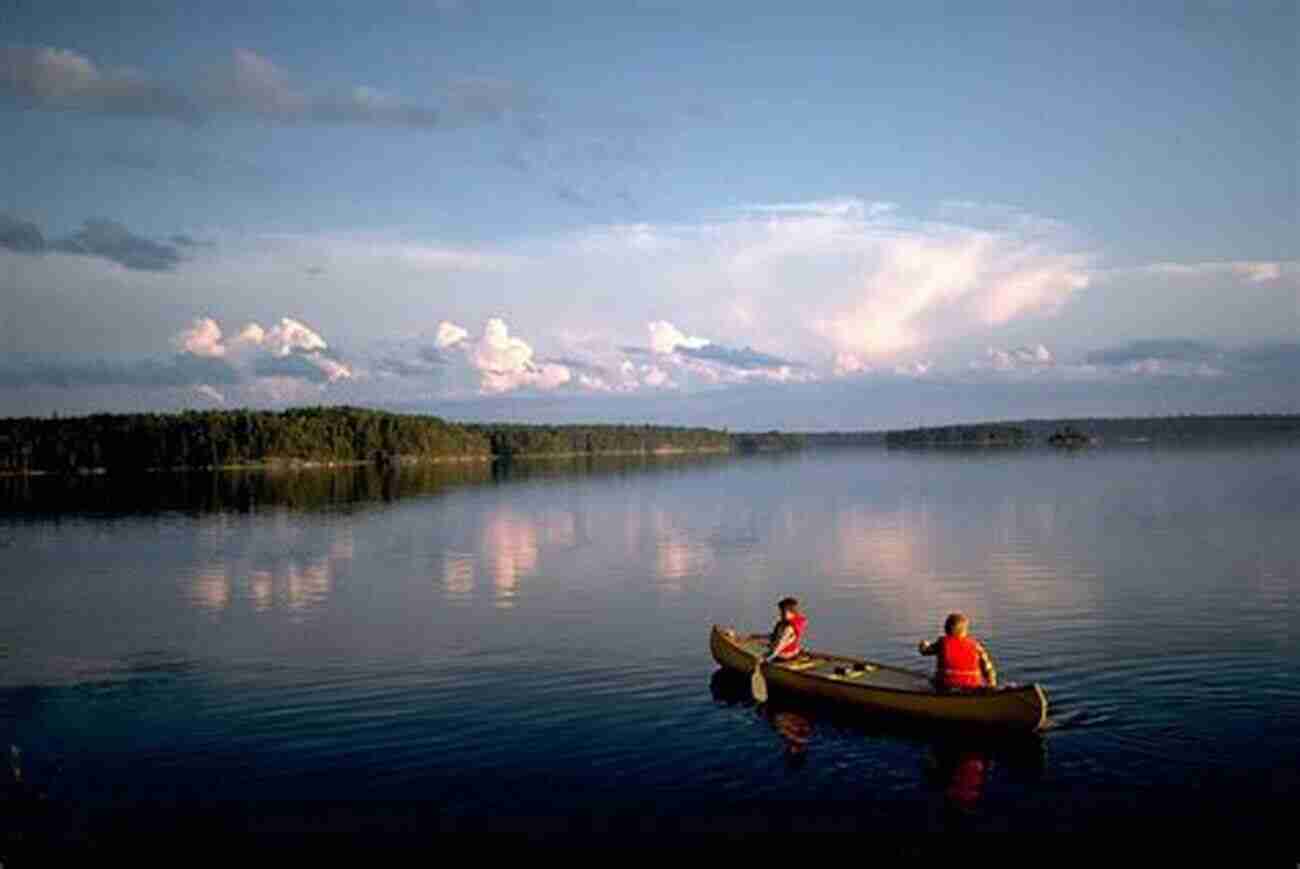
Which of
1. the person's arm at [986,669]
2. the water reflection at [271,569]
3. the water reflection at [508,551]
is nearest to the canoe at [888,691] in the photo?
the person's arm at [986,669]

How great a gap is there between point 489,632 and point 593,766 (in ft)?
48.8

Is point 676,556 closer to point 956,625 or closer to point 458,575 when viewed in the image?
point 458,575

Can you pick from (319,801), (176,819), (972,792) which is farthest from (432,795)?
(972,792)

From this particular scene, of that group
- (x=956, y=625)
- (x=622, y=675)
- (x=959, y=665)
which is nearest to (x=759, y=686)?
(x=622, y=675)

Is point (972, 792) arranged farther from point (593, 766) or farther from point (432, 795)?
point (432, 795)

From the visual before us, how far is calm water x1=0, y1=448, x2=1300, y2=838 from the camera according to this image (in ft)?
63.1

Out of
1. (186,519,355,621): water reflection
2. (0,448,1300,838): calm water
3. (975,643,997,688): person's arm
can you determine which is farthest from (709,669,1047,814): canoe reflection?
(186,519,355,621): water reflection

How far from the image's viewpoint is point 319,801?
63.2 ft

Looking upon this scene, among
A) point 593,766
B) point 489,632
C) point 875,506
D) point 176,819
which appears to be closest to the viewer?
point 176,819

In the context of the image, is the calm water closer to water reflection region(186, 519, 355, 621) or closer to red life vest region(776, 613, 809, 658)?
water reflection region(186, 519, 355, 621)

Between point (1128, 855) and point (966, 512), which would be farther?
point (966, 512)

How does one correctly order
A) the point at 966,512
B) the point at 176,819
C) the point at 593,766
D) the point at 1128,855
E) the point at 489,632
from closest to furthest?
the point at 1128,855, the point at 176,819, the point at 593,766, the point at 489,632, the point at 966,512

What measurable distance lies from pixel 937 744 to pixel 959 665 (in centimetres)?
184

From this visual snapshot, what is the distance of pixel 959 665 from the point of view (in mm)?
22969
